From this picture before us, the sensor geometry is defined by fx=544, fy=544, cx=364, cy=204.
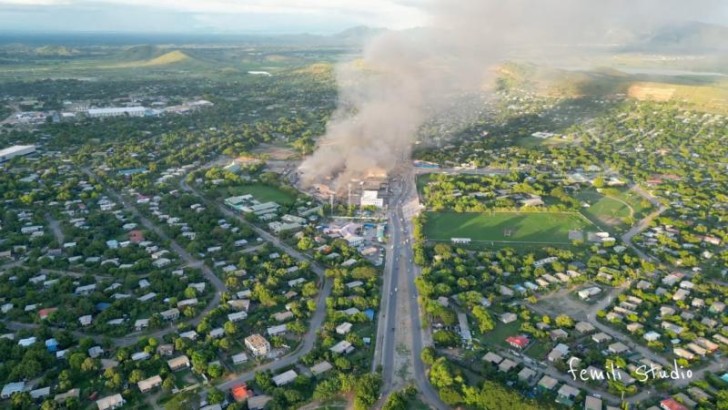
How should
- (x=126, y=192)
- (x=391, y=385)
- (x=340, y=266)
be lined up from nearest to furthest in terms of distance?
(x=391, y=385) → (x=340, y=266) → (x=126, y=192)

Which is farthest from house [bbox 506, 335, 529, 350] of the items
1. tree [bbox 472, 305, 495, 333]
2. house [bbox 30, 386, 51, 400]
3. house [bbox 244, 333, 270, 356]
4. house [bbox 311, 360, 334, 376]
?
house [bbox 30, 386, 51, 400]

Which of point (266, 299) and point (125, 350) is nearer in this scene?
point (125, 350)

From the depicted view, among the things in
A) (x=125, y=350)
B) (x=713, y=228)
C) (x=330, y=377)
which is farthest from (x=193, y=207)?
(x=713, y=228)

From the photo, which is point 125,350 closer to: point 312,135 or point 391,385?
point 391,385

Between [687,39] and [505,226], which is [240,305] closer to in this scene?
[505,226]

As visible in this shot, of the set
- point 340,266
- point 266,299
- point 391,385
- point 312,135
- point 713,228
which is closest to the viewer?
point 391,385

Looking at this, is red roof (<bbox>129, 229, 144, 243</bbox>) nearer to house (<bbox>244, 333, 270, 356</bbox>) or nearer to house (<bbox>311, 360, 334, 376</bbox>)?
house (<bbox>244, 333, 270, 356</bbox>)

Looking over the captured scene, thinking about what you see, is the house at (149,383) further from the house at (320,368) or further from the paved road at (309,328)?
the house at (320,368)
